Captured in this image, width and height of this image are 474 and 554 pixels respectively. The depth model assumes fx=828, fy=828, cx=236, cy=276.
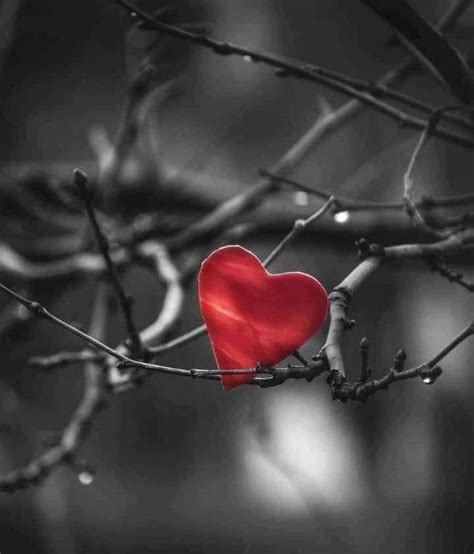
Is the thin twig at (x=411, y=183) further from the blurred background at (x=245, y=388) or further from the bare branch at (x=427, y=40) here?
the blurred background at (x=245, y=388)

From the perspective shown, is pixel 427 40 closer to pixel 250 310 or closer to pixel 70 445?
pixel 250 310

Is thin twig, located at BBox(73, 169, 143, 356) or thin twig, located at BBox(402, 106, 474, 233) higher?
thin twig, located at BBox(402, 106, 474, 233)

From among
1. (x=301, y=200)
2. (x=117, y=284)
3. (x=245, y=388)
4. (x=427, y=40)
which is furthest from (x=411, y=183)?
(x=245, y=388)

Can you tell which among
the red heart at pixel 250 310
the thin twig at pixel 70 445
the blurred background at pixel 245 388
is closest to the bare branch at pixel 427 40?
the red heart at pixel 250 310

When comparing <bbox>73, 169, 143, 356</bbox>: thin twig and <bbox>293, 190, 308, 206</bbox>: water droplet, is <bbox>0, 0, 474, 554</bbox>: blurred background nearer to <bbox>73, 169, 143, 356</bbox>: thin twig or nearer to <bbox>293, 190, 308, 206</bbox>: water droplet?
<bbox>293, 190, 308, 206</bbox>: water droplet

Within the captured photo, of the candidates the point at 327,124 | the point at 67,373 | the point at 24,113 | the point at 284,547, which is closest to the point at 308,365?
the point at 327,124

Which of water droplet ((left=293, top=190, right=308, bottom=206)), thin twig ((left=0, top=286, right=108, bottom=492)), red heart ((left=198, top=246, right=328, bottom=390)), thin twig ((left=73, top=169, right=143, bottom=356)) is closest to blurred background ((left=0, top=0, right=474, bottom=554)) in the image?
water droplet ((left=293, top=190, right=308, bottom=206))
